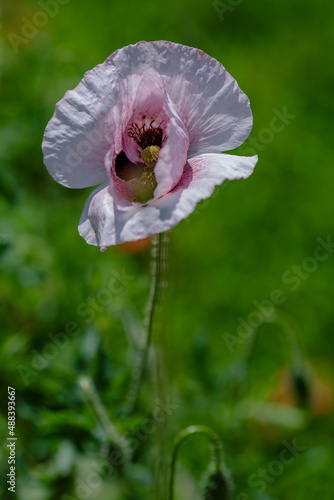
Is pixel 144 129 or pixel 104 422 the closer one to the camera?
pixel 144 129

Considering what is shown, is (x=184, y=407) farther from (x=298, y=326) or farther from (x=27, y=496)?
(x=298, y=326)

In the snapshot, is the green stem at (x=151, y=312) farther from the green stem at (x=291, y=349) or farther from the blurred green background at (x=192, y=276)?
the green stem at (x=291, y=349)

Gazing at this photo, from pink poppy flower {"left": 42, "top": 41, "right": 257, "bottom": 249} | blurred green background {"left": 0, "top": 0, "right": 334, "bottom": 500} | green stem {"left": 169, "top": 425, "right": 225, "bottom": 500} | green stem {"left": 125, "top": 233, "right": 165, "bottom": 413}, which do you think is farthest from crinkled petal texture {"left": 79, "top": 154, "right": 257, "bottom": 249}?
blurred green background {"left": 0, "top": 0, "right": 334, "bottom": 500}

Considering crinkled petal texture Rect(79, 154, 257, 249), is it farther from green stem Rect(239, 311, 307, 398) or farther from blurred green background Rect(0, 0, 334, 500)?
green stem Rect(239, 311, 307, 398)

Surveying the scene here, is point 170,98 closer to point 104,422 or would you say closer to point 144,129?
point 144,129

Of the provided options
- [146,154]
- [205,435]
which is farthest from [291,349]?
[146,154]

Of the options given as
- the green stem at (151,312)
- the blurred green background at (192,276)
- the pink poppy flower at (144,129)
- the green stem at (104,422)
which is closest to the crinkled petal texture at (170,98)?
the pink poppy flower at (144,129)
